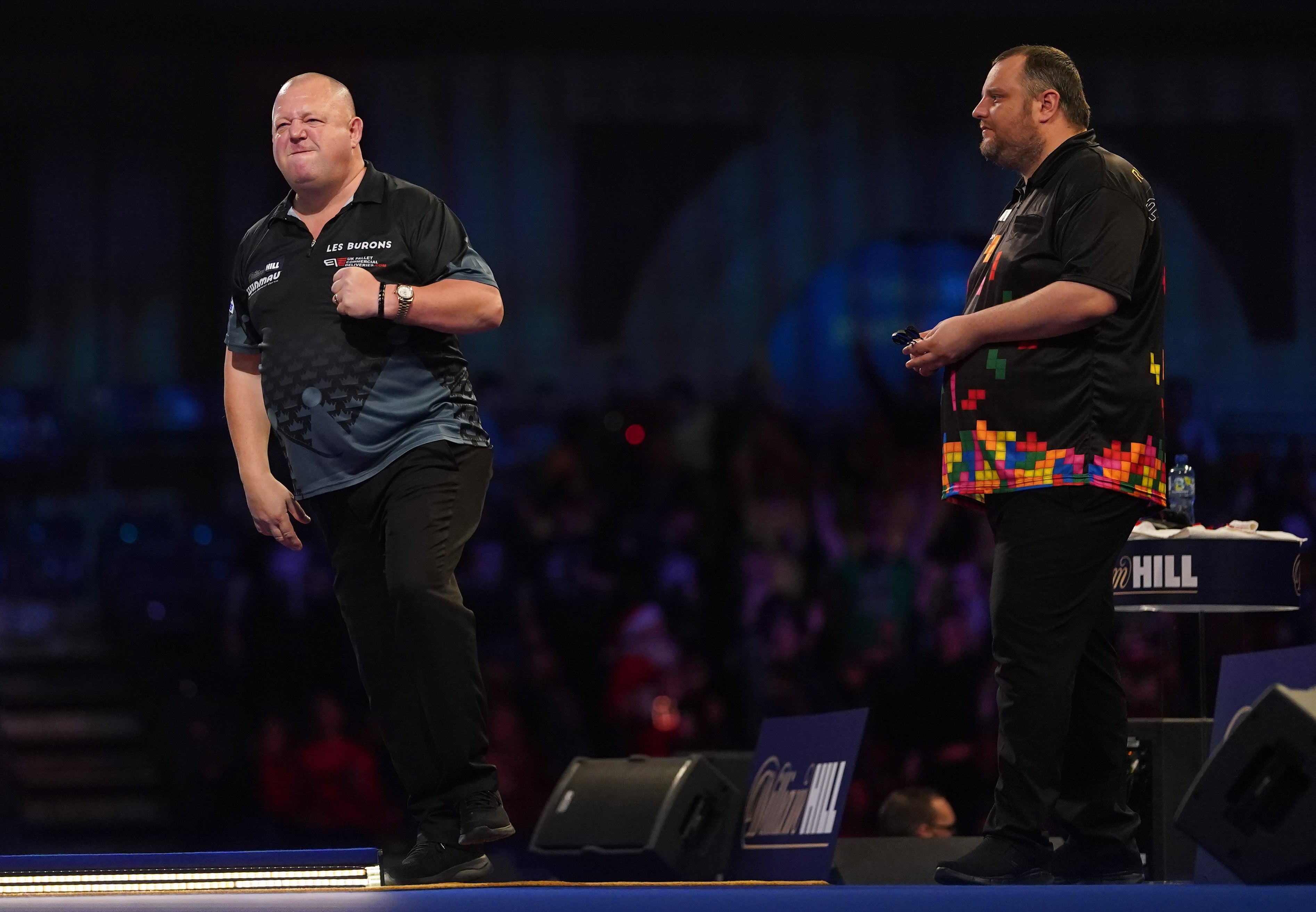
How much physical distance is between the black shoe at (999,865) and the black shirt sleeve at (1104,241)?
875mm

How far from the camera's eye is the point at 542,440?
6.92 m

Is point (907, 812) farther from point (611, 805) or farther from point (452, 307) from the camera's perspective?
point (452, 307)

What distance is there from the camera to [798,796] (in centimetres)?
351

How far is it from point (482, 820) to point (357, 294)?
0.88 m

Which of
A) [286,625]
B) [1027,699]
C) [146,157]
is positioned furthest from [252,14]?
[1027,699]

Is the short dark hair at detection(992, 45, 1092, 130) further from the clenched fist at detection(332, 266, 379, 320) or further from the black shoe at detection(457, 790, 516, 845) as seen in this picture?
the black shoe at detection(457, 790, 516, 845)

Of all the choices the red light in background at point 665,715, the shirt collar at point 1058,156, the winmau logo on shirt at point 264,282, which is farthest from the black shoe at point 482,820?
the red light in background at point 665,715

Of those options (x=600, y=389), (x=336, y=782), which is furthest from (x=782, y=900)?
(x=600, y=389)

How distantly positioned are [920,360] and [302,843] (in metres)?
4.52

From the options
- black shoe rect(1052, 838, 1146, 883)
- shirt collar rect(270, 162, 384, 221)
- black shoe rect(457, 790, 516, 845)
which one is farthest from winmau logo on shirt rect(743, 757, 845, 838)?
shirt collar rect(270, 162, 384, 221)

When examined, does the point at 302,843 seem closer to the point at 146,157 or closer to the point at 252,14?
the point at 146,157

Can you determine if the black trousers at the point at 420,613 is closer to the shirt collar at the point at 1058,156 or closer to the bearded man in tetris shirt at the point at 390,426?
the bearded man in tetris shirt at the point at 390,426

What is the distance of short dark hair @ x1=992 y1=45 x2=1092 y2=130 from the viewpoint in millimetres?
2574

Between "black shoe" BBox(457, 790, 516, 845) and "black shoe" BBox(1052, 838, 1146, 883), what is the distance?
894 mm
